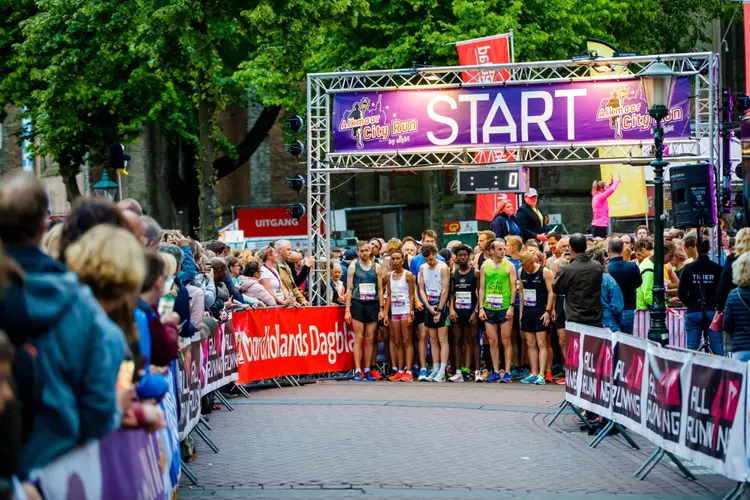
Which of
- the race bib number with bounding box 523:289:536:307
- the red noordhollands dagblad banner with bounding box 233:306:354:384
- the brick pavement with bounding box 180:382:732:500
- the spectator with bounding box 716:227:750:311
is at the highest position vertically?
the spectator with bounding box 716:227:750:311

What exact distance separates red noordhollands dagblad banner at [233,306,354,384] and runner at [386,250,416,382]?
89 centimetres

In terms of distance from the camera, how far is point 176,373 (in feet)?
31.7

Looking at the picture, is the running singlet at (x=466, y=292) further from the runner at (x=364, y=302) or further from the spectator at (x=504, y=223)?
the spectator at (x=504, y=223)

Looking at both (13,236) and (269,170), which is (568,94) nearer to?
(13,236)

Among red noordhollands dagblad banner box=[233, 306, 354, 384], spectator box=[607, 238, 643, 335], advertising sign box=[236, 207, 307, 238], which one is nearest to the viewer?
spectator box=[607, 238, 643, 335]

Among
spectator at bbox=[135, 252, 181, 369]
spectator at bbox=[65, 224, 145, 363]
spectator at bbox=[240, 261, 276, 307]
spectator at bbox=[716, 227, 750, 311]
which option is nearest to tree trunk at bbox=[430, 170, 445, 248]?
spectator at bbox=[240, 261, 276, 307]

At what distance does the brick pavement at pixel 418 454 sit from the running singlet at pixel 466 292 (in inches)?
97.7

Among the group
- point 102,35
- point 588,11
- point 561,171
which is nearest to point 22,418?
point 102,35

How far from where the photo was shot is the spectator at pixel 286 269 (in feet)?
64.3

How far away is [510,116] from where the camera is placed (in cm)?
1947

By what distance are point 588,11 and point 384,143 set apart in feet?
59.9

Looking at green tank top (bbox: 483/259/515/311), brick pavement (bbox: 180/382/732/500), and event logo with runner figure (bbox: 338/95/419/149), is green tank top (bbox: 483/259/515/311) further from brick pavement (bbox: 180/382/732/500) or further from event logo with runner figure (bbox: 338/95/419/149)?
event logo with runner figure (bbox: 338/95/419/149)

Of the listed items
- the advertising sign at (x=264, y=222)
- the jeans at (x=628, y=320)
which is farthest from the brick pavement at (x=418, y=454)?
the advertising sign at (x=264, y=222)

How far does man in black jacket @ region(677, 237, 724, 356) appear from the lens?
47.5ft
